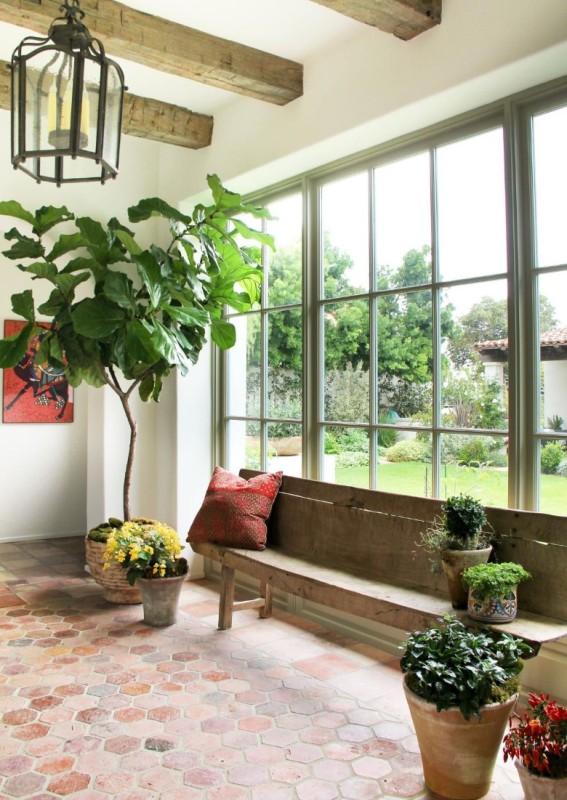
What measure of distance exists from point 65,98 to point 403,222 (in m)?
1.92

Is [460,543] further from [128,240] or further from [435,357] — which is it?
[128,240]

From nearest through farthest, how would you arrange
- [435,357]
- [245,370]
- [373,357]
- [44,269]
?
1. [435,357]
2. [373,357]
3. [44,269]
4. [245,370]

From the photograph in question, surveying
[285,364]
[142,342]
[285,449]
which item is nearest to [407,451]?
[285,449]

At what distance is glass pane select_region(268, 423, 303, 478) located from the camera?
14.0 feet

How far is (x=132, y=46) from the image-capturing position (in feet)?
10.9

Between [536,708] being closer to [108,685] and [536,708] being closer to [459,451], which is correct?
[459,451]

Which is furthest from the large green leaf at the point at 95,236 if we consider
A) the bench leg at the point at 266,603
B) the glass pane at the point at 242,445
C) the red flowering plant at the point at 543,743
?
the red flowering plant at the point at 543,743

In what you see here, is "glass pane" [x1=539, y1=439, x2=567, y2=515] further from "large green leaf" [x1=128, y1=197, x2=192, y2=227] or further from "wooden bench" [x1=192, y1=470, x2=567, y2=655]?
"large green leaf" [x1=128, y1=197, x2=192, y2=227]

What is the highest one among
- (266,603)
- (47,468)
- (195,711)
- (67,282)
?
(67,282)

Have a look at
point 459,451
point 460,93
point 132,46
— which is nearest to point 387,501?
point 459,451

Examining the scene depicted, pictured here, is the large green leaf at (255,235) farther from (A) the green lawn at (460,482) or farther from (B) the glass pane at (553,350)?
(B) the glass pane at (553,350)

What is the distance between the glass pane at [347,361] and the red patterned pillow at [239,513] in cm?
54

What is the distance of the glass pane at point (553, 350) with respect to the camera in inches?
115

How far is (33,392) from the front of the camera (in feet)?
21.1
